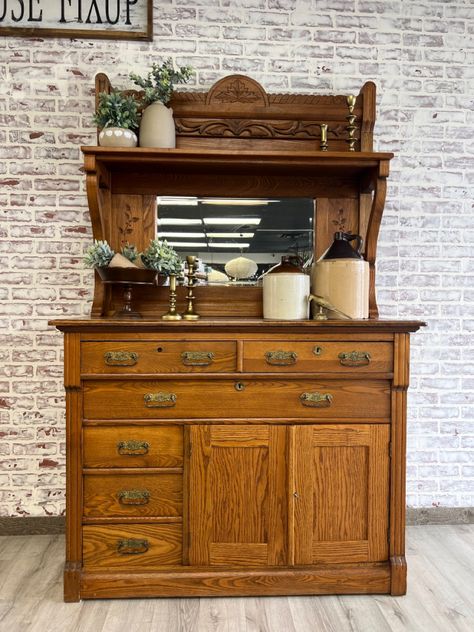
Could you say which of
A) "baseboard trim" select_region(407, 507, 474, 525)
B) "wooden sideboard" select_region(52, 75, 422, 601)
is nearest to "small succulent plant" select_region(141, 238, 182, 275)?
"wooden sideboard" select_region(52, 75, 422, 601)

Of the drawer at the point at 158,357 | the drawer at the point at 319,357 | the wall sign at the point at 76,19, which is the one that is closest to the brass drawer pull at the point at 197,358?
the drawer at the point at 158,357

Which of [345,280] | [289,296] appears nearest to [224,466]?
[289,296]

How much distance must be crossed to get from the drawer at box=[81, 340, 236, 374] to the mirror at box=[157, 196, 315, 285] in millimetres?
579

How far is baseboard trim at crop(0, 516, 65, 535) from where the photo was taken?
2.50m

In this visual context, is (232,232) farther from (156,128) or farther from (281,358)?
(281,358)

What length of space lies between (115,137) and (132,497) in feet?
4.83

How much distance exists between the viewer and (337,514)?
1.96 metres

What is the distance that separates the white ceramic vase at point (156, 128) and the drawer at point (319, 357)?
991 mm

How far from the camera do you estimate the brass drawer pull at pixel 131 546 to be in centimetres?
193

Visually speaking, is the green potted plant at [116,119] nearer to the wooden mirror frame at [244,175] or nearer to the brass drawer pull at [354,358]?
the wooden mirror frame at [244,175]

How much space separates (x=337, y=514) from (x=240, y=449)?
0.46 metres

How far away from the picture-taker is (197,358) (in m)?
1.93

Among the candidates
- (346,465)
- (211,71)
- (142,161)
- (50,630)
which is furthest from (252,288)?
(50,630)

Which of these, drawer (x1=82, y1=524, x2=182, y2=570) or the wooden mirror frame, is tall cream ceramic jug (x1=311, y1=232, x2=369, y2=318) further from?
drawer (x1=82, y1=524, x2=182, y2=570)
